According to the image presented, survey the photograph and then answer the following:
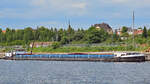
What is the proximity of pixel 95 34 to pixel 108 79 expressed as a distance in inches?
4270

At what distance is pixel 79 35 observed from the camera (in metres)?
168

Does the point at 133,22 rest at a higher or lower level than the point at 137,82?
higher

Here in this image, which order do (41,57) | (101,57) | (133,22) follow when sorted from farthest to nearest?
(133,22) → (41,57) → (101,57)

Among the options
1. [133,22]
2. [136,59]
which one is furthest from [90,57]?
[133,22]

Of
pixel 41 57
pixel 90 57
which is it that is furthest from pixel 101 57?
pixel 41 57

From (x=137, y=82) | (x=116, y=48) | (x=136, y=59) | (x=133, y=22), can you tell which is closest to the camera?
(x=137, y=82)

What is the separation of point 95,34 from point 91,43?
21.0 feet

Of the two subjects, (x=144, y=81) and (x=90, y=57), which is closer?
(x=144, y=81)

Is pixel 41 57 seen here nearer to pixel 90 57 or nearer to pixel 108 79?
pixel 90 57

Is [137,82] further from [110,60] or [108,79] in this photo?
[110,60]

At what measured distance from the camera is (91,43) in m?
151

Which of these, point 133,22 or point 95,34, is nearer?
point 133,22

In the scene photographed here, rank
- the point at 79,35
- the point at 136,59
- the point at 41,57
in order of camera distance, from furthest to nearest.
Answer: the point at 79,35 → the point at 41,57 → the point at 136,59

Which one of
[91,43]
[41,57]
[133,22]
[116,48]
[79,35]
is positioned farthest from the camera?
[79,35]
